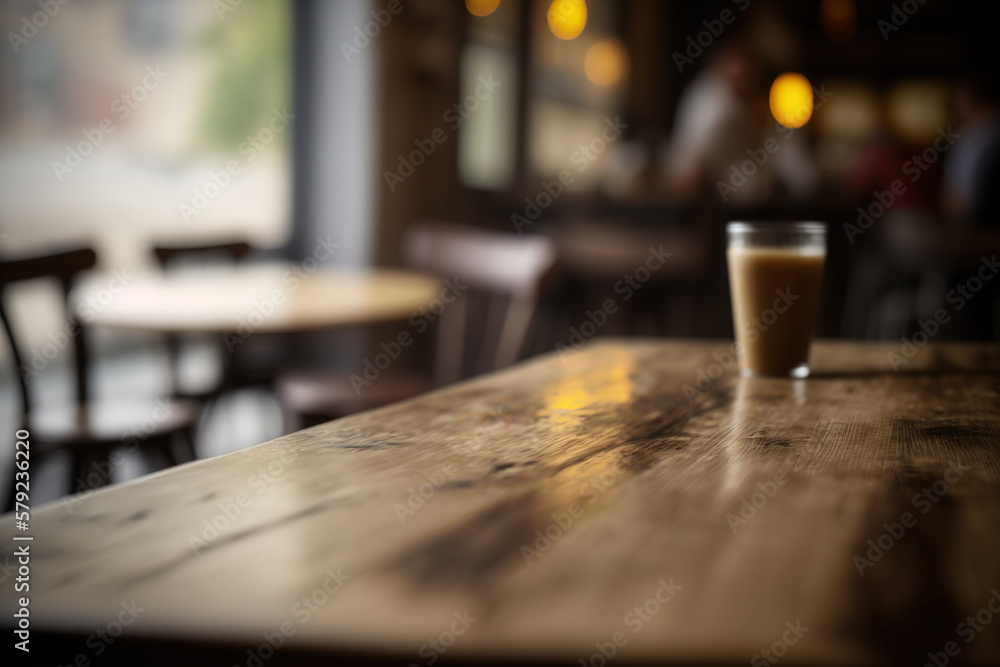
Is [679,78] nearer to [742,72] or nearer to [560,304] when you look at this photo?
[742,72]

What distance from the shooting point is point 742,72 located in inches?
207

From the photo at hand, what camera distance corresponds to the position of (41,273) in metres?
1.96

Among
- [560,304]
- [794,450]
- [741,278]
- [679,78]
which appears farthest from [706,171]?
[679,78]

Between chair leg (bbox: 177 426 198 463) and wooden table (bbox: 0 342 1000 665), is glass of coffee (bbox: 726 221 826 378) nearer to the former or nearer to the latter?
wooden table (bbox: 0 342 1000 665)

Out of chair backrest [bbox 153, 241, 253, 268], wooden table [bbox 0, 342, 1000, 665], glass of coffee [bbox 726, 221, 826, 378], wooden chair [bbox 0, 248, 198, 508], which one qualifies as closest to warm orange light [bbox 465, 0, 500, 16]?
chair backrest [bbox 153, 241, 253, 268]

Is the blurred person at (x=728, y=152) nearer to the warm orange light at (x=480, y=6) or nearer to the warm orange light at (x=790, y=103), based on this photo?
the warm orange light at (x=790, y=103)

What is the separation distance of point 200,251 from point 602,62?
4959 mm

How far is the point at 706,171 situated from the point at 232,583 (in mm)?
3998

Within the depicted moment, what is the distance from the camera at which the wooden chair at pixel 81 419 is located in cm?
195

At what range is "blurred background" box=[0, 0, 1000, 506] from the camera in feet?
9.30

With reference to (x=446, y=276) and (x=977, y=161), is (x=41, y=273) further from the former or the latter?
(x=977, y=161)

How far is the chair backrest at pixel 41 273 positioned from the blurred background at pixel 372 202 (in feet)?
0.06

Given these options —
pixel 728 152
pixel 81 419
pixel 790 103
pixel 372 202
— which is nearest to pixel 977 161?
pixel 790 103

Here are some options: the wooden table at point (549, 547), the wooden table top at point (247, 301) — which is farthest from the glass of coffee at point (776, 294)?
the wooden table top at point (247, 301)
